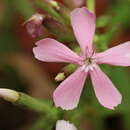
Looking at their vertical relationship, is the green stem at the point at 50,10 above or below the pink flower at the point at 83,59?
above

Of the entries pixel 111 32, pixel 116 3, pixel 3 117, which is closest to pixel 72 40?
pixel 111 32

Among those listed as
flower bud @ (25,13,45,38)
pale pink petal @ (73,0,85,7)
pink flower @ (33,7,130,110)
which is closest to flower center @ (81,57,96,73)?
pink flower @ (33,7,130,110)

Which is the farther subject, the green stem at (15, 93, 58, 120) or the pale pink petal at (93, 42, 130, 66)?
the green stem at (15, 93, 58, 120)

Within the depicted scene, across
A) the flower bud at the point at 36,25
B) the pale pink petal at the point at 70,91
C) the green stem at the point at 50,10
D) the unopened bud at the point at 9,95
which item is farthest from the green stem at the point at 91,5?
the unopened bud at the point at 9,95

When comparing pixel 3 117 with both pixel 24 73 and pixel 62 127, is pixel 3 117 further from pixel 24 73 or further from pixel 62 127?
pixel 62 127

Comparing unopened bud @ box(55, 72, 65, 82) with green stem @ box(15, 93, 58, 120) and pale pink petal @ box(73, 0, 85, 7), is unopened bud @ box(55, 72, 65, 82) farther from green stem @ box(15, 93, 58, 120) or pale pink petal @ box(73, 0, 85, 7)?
pale pink petal @ box(73, 0, 85, 7)

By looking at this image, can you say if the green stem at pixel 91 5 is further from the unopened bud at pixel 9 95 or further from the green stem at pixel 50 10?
the unopened bud at pixel 9 95
